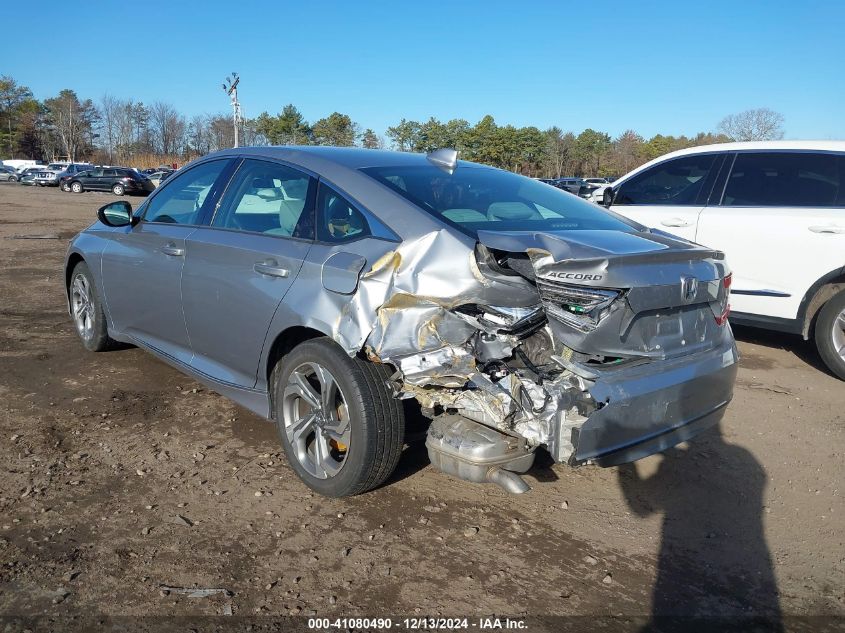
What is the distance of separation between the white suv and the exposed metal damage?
10.8 feet

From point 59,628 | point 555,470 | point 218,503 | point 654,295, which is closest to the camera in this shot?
point 59,628

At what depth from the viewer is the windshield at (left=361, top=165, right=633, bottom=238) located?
10.6 ft

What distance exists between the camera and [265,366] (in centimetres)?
347

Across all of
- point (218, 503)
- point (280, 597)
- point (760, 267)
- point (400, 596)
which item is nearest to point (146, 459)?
point (218, 503)

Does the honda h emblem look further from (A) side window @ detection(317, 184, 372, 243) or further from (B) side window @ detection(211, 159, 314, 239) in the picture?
(B) side window @ detection(211, 159, 314, 239)

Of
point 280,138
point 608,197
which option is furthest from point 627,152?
point 608,197

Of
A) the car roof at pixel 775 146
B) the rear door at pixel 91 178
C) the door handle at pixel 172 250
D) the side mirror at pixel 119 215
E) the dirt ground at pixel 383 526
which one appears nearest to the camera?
the dirt ground at pixel 383 526

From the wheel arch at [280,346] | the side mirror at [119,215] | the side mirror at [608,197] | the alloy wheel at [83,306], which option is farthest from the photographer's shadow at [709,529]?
the alloy wheel at [83,306]

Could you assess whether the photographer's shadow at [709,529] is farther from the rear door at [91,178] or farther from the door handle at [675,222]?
the rear door at [91,178]

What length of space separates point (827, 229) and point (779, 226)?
14.5 inches

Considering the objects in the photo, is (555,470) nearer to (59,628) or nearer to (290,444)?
(290,444)

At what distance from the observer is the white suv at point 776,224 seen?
5504mm

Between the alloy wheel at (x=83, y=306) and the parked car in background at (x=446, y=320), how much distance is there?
1920 millimetres

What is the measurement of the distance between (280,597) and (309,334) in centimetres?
122
